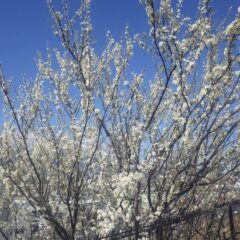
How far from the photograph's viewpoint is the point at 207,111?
724 cm

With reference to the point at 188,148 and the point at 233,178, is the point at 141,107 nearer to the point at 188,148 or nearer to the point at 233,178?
the point at 188,148

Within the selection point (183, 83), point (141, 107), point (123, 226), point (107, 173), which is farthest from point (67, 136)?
point (183, 83)

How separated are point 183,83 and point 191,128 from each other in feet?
2.64

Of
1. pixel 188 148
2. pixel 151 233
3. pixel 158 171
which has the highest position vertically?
pixel 188 148

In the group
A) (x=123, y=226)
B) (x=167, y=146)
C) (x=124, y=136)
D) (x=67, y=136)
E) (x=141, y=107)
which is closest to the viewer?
(x=167, y=146)

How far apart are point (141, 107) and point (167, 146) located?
198 cm

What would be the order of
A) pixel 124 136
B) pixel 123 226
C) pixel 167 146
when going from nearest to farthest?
pixel 167 146, pixel 123 226, pixel 124 136

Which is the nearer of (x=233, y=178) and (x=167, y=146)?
(x=167, y=146)

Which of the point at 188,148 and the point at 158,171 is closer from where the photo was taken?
the point at 158,171

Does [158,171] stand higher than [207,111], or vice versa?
[207,111]

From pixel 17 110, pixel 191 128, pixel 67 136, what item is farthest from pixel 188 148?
pixel 17 110

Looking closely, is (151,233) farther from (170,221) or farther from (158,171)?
(158,171)

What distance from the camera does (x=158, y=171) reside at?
7.38 meters

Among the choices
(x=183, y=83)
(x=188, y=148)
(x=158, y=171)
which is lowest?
(x=158, y=171)
